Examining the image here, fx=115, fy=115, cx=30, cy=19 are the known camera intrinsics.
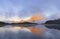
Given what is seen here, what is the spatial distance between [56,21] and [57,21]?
2.87 feet

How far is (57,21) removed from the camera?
4075 inches

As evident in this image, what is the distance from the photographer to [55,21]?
104 m

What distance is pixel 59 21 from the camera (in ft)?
341

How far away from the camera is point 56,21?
103688 millimetres

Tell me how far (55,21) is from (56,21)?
2.91 feet

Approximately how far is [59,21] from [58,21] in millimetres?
1028

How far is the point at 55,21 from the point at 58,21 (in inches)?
104

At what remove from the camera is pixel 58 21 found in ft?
340

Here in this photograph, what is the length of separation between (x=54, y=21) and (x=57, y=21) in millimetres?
2833

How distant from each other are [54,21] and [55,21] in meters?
1.26

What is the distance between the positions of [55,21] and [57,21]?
176 centimetres
